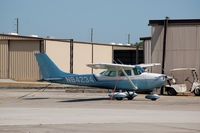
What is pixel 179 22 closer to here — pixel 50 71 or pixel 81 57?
pixel 50 71

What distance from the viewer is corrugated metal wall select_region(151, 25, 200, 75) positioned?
41.9m

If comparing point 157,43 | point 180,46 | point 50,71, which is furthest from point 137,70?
point 157,43

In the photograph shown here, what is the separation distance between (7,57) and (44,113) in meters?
34.9

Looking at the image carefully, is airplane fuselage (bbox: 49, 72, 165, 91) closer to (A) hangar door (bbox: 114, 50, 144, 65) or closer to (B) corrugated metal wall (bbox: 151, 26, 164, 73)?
(B) corrugated metal wall (bbox: 151, 26, 164, 73)

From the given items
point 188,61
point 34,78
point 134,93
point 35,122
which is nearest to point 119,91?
point 134,93

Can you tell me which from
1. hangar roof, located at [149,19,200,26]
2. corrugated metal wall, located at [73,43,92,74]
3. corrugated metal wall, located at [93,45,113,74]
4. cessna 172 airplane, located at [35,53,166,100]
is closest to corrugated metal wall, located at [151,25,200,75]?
hangar roof, located at [149,19,200,26]

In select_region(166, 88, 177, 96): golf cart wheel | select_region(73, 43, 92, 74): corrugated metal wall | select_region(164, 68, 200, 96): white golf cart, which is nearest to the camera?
select_region(164, 68, 200, 96): white golf cart

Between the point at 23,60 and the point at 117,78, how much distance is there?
23.6m

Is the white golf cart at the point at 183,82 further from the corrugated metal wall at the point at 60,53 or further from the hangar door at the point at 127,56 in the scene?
the hangar door at the point at 127,56

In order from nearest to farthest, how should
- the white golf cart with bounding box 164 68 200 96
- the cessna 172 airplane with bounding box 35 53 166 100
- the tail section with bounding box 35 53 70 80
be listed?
1. the cessna 172 airplane with bounding box 35 53 166 100
2. the tail section with bounding box 35 53 70 80
3. the white golf cart with bounding box 164 68 200 96

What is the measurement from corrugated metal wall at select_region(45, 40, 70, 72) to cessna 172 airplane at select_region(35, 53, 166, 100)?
73.1 feet

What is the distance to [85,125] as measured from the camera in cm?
1711

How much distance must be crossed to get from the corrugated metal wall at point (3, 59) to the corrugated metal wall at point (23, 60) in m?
0.39

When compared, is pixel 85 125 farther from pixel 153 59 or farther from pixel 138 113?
pixel 153 59
